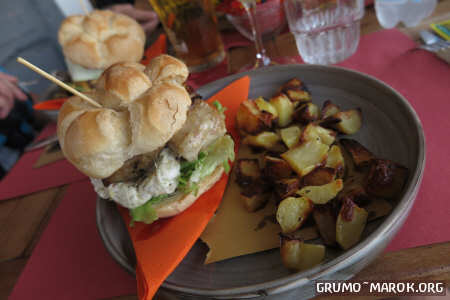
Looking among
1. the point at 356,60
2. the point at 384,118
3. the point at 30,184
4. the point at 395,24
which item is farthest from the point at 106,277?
the point at 395,24

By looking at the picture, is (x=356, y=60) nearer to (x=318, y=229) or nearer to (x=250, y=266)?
(x=318, y=229)

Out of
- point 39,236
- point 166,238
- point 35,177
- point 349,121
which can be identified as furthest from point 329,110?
point 35,177

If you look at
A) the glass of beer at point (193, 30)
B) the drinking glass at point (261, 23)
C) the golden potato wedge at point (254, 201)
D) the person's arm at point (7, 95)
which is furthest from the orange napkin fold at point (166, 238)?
the person's arm at point (7, 95)

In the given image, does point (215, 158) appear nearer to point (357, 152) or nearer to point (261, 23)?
point (357, 152)

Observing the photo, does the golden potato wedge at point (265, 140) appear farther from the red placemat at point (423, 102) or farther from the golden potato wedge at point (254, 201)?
the red placemat at point (423, 102)

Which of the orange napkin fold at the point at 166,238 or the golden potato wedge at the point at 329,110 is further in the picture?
the golden potato wedge at the point at 329,110
